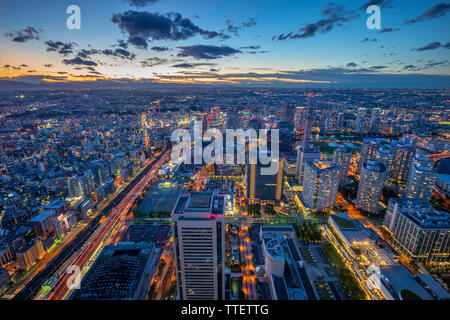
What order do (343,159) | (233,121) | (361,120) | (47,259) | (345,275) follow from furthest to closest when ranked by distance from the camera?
1. (233,121)
2. (361,120)
3. (343,159)
4. (47,259)
5. (345,275)

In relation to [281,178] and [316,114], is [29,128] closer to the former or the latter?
[281,178]

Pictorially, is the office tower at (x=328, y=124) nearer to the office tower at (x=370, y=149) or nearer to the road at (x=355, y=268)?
the office tower at (x=370, y=149)

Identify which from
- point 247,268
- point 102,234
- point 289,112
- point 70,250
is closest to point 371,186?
point 247,268

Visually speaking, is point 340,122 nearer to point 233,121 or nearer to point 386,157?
point 233,121

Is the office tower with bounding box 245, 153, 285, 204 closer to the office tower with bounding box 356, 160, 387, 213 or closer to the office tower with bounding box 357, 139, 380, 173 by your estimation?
the office tower with bounding box 356, 160, 387, 213

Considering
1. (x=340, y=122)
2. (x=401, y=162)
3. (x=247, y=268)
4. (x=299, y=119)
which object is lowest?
(x=247, y=268)

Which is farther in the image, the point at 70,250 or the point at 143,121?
the point at 143,121

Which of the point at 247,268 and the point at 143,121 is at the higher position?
the point at 143,121

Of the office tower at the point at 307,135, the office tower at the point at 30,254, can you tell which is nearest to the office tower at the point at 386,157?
the office tower at the point at 307,135
